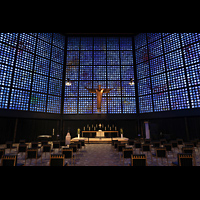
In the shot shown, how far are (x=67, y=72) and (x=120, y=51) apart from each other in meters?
10.3

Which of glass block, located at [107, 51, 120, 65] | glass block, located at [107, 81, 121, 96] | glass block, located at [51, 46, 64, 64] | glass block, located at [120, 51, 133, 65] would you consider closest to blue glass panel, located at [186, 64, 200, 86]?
glass block, located at [120, 51, 133, 65]

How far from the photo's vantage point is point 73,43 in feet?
75.8

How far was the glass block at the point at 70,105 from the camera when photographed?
2079 centimetres

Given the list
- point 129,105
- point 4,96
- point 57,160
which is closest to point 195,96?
point 129,105

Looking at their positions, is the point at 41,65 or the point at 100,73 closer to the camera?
the point at 41,65

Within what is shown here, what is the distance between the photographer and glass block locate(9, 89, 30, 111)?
16022 millimetres

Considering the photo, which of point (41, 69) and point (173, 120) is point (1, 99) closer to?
point (41, 69)

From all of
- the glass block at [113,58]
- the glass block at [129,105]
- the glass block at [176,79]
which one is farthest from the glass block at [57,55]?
the glass block at [176,79]

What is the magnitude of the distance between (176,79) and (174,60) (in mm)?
2776

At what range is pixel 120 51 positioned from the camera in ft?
75.5

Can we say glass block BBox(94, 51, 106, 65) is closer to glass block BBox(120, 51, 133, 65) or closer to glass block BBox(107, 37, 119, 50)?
glass block BBox(107, 37, 119, 50)

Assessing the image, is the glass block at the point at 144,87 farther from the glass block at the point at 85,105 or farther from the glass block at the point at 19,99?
the glass block at the point at 19,99

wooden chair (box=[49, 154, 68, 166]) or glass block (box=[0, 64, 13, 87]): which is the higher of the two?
glass block (box=[0, 64, 13, 87])

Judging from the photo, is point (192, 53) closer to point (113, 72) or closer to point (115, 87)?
point (113, 72)
